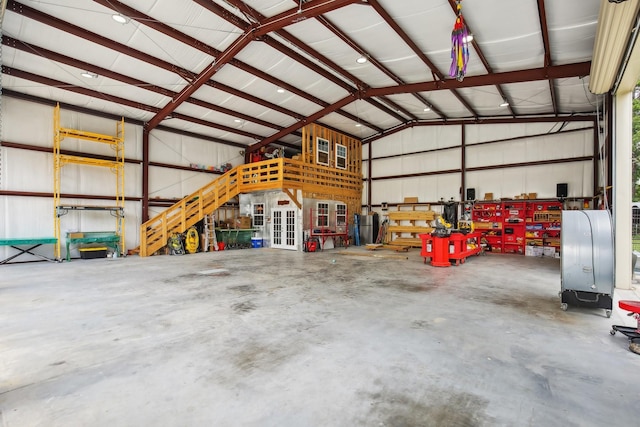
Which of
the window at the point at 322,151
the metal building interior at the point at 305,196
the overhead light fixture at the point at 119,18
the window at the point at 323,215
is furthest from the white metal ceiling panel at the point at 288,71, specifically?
the window at the point at 323,215

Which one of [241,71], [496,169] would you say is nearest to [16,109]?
[241,71]

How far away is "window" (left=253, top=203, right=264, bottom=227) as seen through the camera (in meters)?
14.6

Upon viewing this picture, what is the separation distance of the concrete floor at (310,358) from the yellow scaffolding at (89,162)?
17.5ft

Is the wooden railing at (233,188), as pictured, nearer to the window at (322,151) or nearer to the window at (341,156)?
the window at (322,151)

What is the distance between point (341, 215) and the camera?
50.2 feet

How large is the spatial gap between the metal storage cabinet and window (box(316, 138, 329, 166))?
10.6 metres

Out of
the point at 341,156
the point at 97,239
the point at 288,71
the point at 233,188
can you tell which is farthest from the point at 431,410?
the point at 341,156

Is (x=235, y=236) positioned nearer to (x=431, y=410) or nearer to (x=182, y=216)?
(x=182, y=216)

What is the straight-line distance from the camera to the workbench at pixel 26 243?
8.86 m

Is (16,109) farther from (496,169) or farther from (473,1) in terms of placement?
(496,169)

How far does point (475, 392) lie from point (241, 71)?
10.00 m

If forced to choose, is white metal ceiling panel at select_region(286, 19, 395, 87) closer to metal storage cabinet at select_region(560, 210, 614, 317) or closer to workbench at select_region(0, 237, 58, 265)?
metal storage cabinet at select_region(560, 210, 614, 317)

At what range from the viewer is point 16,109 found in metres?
9.50

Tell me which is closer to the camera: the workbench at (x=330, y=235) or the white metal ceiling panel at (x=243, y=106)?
the white metal ceiling panel at (x=243, y=106)
